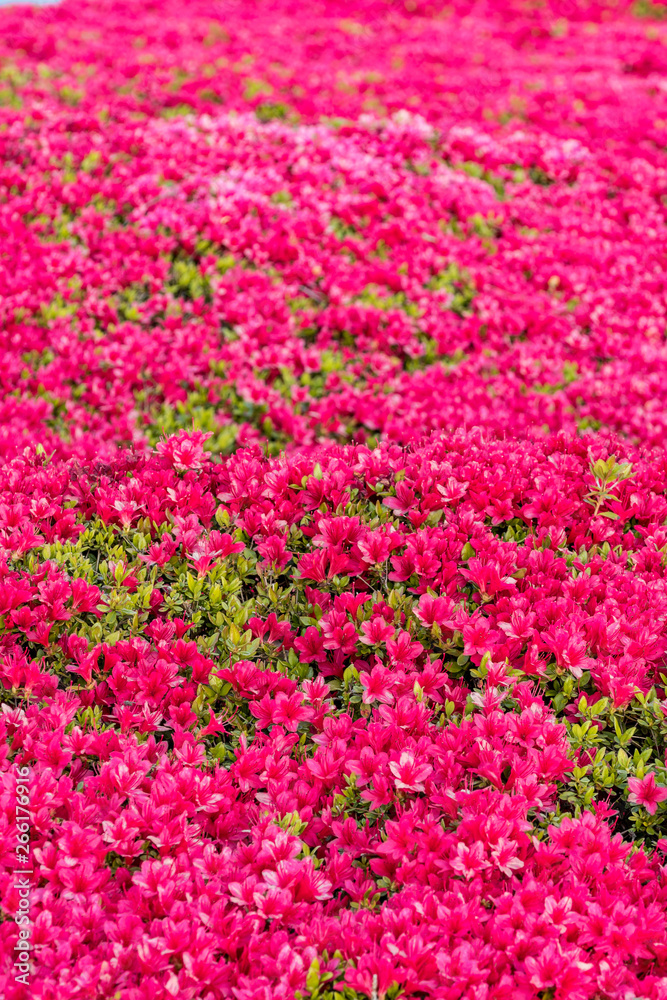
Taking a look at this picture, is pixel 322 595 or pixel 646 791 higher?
pixel 322 595

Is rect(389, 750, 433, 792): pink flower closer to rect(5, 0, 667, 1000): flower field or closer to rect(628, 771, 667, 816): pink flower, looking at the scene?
rect(5, 0, 667, 1000): flower field

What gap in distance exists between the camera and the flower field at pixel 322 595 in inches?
91.0

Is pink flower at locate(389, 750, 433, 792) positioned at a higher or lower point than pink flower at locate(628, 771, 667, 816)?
higher

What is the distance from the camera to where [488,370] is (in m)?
6.19

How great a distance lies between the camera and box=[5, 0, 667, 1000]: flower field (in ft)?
7.58

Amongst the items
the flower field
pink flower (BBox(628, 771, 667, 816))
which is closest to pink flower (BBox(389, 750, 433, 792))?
the flower field

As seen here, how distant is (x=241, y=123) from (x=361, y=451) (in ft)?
20.5

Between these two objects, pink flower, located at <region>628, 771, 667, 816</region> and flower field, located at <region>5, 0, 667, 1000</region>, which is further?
pink flower, located at <region>628, 771, 667, 816</region>

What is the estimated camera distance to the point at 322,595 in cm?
329

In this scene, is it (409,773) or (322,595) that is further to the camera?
(322,595)

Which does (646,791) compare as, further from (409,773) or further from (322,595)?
(322,595)

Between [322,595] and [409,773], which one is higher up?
[322,595]

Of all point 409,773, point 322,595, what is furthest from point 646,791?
point 322,595

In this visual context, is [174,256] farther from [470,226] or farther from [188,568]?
[188,568]
